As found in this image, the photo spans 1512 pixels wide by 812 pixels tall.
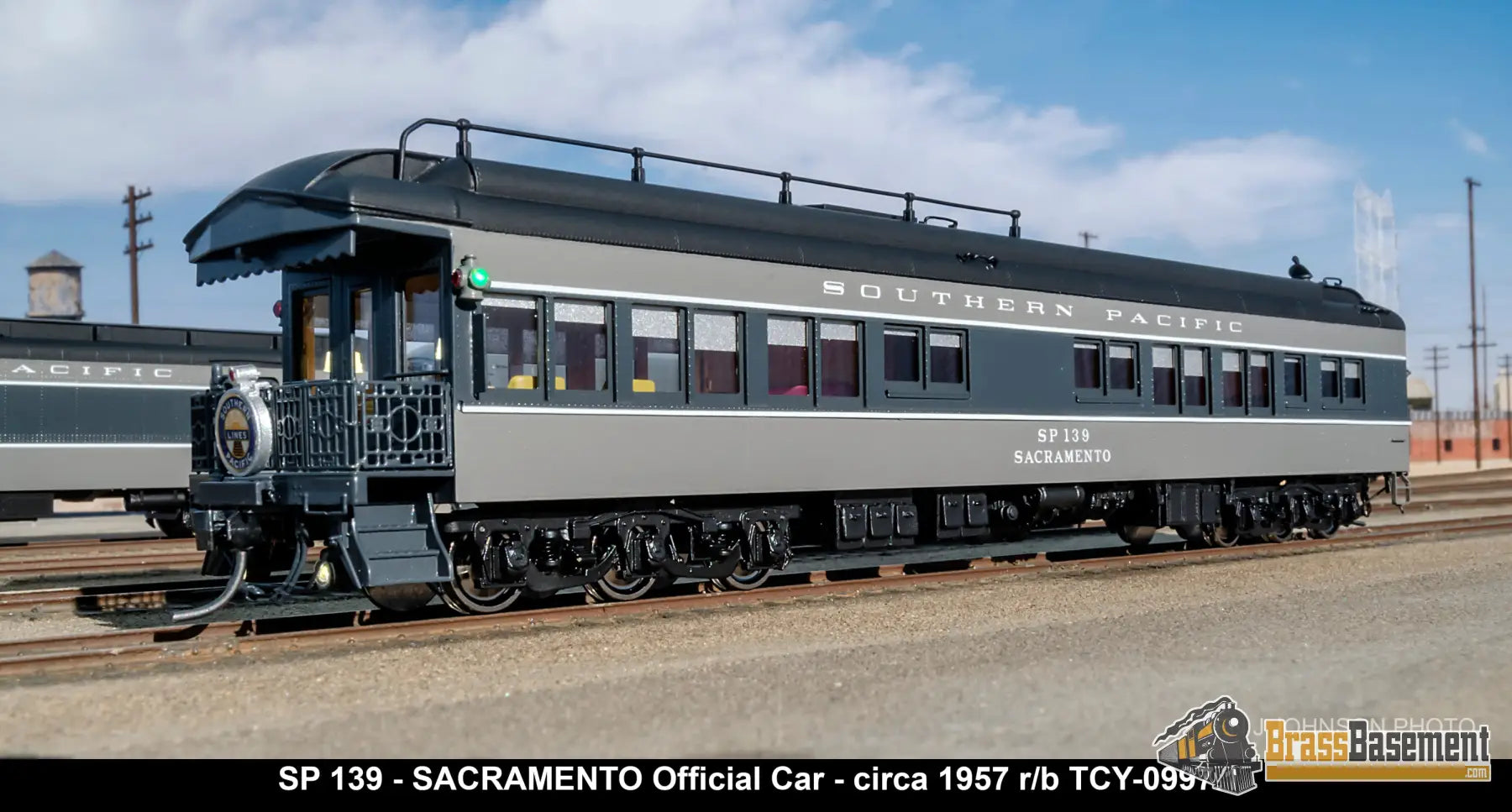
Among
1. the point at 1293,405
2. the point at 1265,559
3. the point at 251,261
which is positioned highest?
the point at 251,261

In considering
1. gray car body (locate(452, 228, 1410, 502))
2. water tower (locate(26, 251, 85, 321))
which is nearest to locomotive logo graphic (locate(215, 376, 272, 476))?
gray car body (locate(452, 228, 1410, 502))

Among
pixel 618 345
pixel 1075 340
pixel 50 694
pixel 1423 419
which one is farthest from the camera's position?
pixel 1423 419

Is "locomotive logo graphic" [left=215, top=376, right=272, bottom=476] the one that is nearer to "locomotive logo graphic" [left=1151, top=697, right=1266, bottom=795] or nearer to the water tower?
"locomotive logo graphic" [left=1151, top=697, right=1266, bottom=795]

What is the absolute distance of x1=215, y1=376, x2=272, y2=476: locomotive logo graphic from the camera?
35.3ft

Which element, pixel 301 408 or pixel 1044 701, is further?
pixel 301 408

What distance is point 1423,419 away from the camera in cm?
7400

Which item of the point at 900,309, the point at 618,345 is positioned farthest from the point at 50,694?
the point at 900,309

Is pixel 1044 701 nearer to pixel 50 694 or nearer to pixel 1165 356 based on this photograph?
pixel 50 694

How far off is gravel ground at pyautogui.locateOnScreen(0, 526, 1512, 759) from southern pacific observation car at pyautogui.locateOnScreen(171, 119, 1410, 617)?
1158 mm

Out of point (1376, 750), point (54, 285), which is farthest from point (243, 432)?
point (54, 285)

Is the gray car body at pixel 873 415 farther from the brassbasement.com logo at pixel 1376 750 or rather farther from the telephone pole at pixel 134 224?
the telephone pole at pixel 134 224

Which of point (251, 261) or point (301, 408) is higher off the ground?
point (251, 261)

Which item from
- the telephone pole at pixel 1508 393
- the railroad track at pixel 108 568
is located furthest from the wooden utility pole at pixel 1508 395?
the railroad track at pixel 108 568

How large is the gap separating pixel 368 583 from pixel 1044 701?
5.09 m
